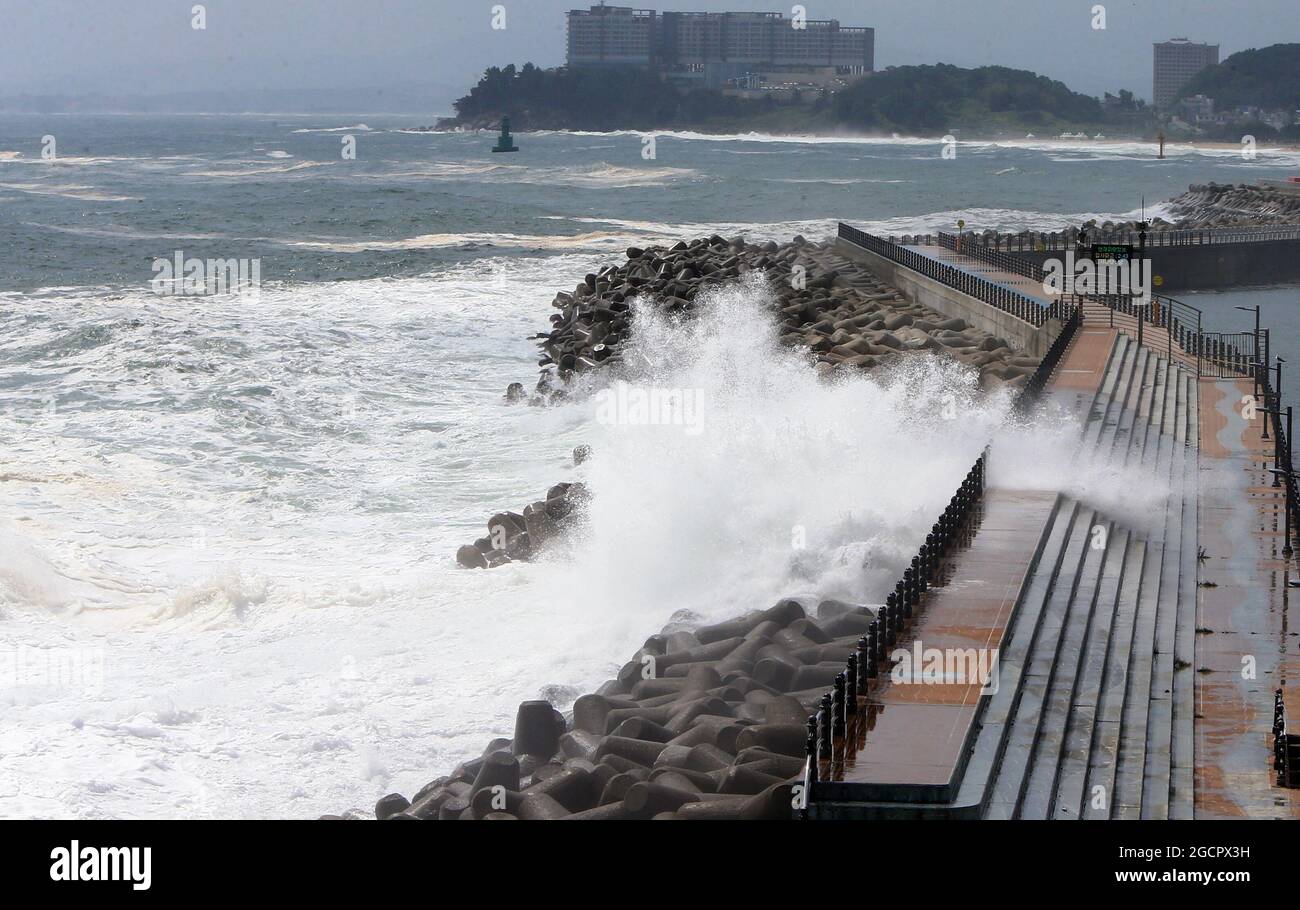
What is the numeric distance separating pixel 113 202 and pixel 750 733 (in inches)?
2998

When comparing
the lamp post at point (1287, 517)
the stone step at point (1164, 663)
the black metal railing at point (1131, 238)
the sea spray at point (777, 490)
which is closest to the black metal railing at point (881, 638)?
the sea spray at point (777, 490)

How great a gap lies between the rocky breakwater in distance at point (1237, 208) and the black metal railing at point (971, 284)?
23.6 m

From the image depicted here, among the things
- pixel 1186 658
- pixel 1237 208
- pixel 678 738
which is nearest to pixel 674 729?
pixel 678 738

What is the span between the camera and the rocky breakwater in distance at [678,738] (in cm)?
985

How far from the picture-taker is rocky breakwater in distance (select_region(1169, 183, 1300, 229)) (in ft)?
204

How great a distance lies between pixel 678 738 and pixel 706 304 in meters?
24.4

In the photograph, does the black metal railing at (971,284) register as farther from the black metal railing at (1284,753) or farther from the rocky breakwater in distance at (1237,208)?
the rocky breakwater in distance at (1237,208)

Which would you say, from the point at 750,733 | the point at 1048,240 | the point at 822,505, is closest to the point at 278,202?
the point at 1048,240

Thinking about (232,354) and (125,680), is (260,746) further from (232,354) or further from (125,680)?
(232,354)

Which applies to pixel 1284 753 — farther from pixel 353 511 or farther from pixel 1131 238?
pixel 1131 238

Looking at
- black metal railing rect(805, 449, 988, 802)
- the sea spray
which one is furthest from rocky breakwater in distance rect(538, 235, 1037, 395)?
black metal railing rect(805, 449, 988, 802)

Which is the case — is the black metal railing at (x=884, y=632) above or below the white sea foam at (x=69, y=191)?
below

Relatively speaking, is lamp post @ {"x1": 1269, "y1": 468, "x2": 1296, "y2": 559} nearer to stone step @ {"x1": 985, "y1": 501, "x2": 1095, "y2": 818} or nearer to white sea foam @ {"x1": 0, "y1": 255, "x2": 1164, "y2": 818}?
stone step @ {"x1": 985, "y1": 501, "x2": 1095, "y2": 818}

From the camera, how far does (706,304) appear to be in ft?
113
